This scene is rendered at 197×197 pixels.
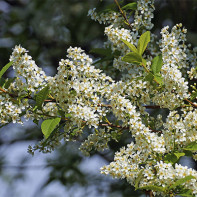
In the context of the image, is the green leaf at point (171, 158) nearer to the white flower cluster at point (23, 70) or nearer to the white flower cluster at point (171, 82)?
the white flower cluster at point (171, 82)

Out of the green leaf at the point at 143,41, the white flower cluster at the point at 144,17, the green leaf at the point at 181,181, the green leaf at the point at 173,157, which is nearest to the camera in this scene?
the green leaf at the point at 181,181

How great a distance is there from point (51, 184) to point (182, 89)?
1.73m

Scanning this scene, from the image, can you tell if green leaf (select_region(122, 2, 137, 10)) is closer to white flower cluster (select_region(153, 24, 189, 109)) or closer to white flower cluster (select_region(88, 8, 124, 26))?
white flower cluster (select_region(88, 8, 124, 26))

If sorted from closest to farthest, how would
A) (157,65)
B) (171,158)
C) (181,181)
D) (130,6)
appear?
(181,181), (171,158), (157,65), (130,6)

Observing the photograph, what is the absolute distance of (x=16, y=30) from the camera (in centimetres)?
234

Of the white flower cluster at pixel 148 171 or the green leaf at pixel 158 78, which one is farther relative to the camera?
the green leaf at pixel 158 78

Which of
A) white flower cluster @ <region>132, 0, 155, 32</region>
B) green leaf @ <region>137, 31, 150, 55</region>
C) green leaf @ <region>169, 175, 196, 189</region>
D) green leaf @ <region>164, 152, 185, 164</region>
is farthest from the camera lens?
white flower cluster @ <region>132, 0, 155, 32</region>

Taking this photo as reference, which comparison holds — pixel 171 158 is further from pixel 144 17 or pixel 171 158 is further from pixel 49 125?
pixel 144 17

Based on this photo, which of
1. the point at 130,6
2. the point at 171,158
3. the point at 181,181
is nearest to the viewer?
the point at 181,181

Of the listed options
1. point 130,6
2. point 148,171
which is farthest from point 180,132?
point 130,6

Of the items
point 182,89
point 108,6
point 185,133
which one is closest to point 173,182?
point 185,133

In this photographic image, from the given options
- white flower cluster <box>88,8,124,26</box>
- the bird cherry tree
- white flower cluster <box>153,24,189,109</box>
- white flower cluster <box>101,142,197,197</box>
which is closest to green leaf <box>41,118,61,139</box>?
the bird cherry tree

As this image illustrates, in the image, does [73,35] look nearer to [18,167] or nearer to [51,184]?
[51,184]

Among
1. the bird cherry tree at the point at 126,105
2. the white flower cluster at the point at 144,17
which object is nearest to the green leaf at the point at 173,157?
the bird cherry tree at the point at 126,105
